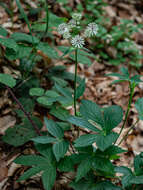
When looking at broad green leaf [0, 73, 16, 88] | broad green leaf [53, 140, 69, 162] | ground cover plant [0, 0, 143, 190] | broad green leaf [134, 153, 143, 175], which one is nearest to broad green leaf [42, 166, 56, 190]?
ground cover plant [0, 0, 143, 190]

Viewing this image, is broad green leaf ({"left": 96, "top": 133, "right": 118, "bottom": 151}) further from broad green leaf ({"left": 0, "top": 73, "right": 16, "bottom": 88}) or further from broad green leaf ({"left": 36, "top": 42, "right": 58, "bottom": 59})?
broad green leaf ({"left": 36, "top": 42, "right": 58, "bottom": 59})

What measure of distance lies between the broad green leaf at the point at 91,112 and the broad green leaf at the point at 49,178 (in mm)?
383

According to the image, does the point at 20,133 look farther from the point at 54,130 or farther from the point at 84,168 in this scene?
the point at 84,168

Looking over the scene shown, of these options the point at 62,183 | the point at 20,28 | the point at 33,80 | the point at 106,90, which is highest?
the point at 20,28

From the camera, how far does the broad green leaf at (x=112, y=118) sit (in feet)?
3.93

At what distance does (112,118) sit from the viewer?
123cm

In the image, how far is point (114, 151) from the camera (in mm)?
1170

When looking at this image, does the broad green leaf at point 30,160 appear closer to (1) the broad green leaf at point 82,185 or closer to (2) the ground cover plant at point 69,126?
(2) the ground cover plant at point 69,126

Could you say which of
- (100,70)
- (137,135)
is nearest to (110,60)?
(100,70)

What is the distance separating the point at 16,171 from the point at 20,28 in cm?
172

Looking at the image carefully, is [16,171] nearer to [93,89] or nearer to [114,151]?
[114,151]

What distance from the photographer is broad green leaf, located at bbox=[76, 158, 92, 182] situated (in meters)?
1.14

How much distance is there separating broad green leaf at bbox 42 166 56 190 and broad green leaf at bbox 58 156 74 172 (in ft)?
0.16

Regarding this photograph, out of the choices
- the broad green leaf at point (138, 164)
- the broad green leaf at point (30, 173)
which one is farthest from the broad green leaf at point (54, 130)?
the broad green leaf at point (138, 164)
